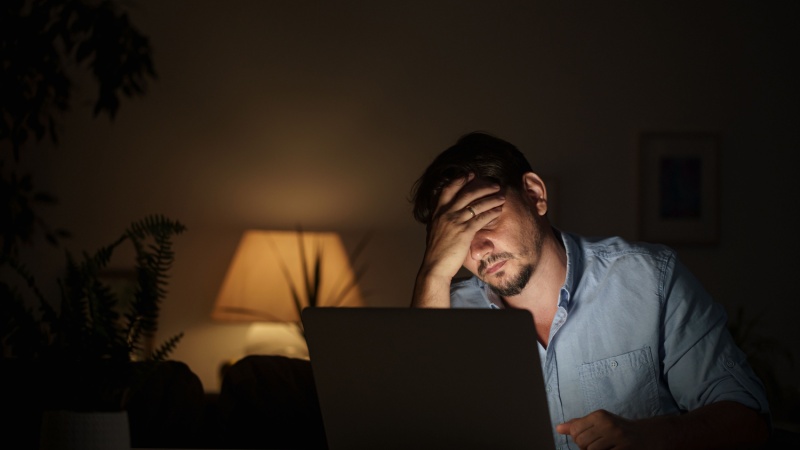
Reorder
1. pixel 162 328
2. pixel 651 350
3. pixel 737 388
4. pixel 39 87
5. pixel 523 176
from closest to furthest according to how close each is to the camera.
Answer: pixel 737 388 → pixel 651 350 → pixel 523 176 → pixel 39 87 → pixel 162 328

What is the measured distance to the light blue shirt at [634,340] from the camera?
184 cm

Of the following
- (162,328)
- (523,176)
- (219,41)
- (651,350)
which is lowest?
(162,328)

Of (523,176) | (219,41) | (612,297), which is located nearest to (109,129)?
(219,41)

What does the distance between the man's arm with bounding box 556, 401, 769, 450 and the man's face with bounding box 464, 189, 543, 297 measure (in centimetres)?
58

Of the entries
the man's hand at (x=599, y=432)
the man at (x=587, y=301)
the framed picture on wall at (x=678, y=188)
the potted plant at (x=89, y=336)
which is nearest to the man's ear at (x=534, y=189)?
the man at (x=587, y=301)

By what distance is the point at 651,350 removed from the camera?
75.3 inches

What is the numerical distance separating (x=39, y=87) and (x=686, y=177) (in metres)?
2.89

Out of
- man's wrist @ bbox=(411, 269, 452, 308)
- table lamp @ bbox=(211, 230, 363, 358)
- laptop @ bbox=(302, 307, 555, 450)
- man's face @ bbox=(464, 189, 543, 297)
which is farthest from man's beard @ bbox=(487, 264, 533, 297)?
table lamp @ bbox=(211, 230, 363, 358)

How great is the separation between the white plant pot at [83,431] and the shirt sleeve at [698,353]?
44.6 inches

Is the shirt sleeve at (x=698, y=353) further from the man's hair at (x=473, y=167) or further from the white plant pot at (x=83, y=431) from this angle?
the white plant pot at (x=83, y=431)

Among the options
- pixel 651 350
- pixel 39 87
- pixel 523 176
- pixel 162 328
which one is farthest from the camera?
pixel 162 328

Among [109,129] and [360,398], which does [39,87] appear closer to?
[109,129]

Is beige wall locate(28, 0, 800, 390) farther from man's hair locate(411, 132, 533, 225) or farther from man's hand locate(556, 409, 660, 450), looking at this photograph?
man's hand locate(556, 409, 660, 450)

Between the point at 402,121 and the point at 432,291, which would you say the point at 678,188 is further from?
the point at 432,291
